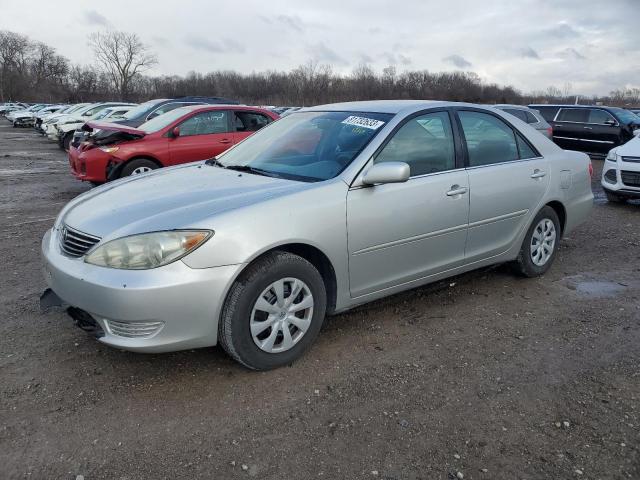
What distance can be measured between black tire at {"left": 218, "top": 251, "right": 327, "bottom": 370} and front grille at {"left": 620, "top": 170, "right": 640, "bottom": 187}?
701cm

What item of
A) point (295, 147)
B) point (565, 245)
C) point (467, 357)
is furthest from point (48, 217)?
point (565, 245)

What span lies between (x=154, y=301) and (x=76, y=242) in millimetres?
749

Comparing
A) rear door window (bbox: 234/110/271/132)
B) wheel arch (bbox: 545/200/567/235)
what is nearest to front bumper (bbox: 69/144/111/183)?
rear door window (bbox: 234/110/271/132)

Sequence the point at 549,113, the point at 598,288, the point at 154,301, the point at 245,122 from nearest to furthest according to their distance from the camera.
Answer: the point at 154,301
the point at 598,288
the point at 245,122
the point at 549,113

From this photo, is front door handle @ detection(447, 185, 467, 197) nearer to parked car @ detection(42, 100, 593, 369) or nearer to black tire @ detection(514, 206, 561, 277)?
parked car @ detection(42, 100, 593, 369)

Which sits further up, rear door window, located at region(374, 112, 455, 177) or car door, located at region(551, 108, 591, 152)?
rear door window, located at region(374, 112, 455, 177)

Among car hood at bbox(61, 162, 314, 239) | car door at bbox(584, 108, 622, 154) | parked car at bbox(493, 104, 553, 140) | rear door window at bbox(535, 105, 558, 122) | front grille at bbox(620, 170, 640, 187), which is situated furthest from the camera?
rear door window at bbox(535, 105, 558, 122)

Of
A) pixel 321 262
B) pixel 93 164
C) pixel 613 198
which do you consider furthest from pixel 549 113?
pixel 321 262

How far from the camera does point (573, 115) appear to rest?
603 inches

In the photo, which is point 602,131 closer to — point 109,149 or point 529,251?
point 529,251

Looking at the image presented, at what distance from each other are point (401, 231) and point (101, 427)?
2.14 metres

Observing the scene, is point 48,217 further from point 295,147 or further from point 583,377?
point 583,377

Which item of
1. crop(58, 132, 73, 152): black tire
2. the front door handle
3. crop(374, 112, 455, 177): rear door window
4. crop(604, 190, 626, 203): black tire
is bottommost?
crop(604, 190, 626, 203): black tire

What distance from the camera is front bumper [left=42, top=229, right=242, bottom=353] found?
2666 millimetres
